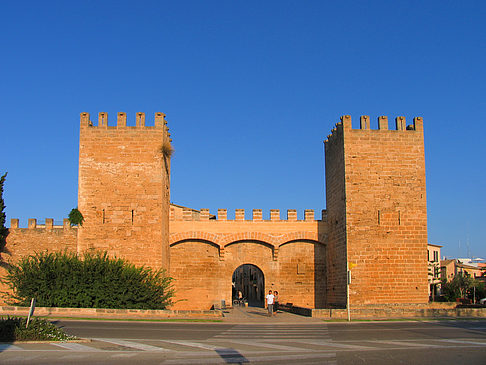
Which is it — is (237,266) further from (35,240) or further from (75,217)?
(35,240)

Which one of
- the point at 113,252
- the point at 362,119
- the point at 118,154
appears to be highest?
the point at 362,119

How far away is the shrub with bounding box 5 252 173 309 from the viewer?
19125mm

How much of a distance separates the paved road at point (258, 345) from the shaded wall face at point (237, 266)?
8641 millimetres

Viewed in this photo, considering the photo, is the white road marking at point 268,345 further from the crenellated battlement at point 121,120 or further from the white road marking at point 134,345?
the crenellated battlement at point 121,120

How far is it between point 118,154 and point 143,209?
8.66 feet

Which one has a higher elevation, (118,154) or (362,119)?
(362,119)

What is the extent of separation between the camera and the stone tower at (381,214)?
21.7 meters

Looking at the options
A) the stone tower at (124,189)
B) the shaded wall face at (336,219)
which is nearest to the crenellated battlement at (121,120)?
the stone tower at (124,189)

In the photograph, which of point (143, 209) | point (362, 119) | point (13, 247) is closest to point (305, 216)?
point (362, 119)

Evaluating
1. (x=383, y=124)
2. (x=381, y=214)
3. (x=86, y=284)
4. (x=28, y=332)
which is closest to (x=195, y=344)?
(x=28, y=332)

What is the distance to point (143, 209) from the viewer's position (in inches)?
864

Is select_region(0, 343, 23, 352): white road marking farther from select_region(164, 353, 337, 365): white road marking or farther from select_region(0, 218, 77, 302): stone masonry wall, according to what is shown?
select_region(0, 218, 77, 302): stone masonry wall

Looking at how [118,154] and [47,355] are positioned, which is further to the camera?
[118,154]

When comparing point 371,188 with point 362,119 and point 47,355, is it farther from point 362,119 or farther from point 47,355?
point 47,355
